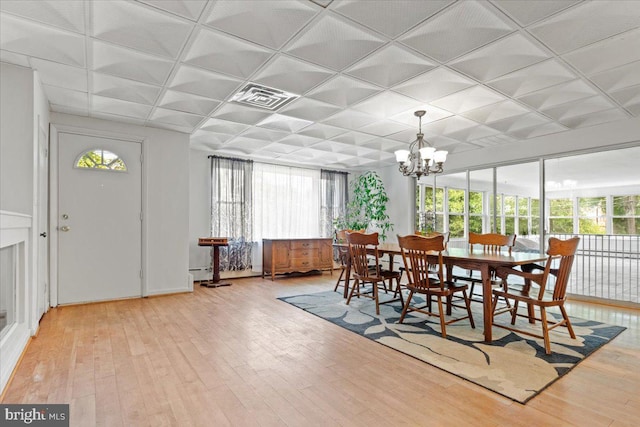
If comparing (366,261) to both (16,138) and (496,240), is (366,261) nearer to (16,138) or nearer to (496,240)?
(496,240)

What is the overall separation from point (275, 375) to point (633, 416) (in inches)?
82.3

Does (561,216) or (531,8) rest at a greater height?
(531,8)

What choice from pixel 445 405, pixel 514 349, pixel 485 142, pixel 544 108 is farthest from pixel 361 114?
pixel 445 405

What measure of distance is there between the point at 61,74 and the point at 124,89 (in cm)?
51

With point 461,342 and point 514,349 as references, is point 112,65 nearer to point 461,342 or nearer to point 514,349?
point 461,342

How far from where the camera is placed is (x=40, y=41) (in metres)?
2.54

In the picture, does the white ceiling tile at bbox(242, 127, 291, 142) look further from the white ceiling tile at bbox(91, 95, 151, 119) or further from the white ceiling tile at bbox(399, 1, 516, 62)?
the white ceiling tile at bbox(399, 1, 516, 62)

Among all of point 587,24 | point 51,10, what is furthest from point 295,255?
point 587,24

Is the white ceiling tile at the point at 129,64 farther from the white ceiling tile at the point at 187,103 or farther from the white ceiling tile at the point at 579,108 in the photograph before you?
the white ceiling tile at the point at 579,108

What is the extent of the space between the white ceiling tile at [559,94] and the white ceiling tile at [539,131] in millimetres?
888

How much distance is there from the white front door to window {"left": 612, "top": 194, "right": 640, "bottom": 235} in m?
6.70

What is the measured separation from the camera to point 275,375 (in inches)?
91.3

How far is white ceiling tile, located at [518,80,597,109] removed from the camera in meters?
3.28

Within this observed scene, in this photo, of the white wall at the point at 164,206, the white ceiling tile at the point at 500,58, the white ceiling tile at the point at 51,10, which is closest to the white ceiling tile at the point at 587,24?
the white ceiling tile at the point at 500,58
